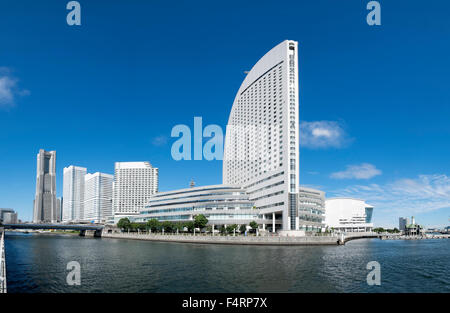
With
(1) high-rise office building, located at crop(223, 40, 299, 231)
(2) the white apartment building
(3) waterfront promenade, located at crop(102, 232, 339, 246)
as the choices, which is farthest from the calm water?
(2) the white apartment building

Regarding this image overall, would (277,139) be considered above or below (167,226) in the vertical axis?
above

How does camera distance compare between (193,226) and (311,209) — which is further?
(311,209)

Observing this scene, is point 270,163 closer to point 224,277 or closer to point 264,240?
point 264,240

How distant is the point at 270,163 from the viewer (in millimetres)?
167875

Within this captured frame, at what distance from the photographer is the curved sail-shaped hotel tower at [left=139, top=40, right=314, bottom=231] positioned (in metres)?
150

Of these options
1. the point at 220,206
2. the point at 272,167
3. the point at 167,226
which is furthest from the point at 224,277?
the point at 220,206

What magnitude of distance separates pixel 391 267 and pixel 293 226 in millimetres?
80819

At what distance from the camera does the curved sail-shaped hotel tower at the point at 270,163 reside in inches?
5886

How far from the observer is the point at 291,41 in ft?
532

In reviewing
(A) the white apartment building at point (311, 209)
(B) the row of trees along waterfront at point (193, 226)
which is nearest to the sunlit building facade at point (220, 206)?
(B) the row of trees along waterfront at point (193, 226)

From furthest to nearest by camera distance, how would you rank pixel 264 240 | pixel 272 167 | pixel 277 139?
pixel 272 167
pixel 277 139
pixel 264 240
